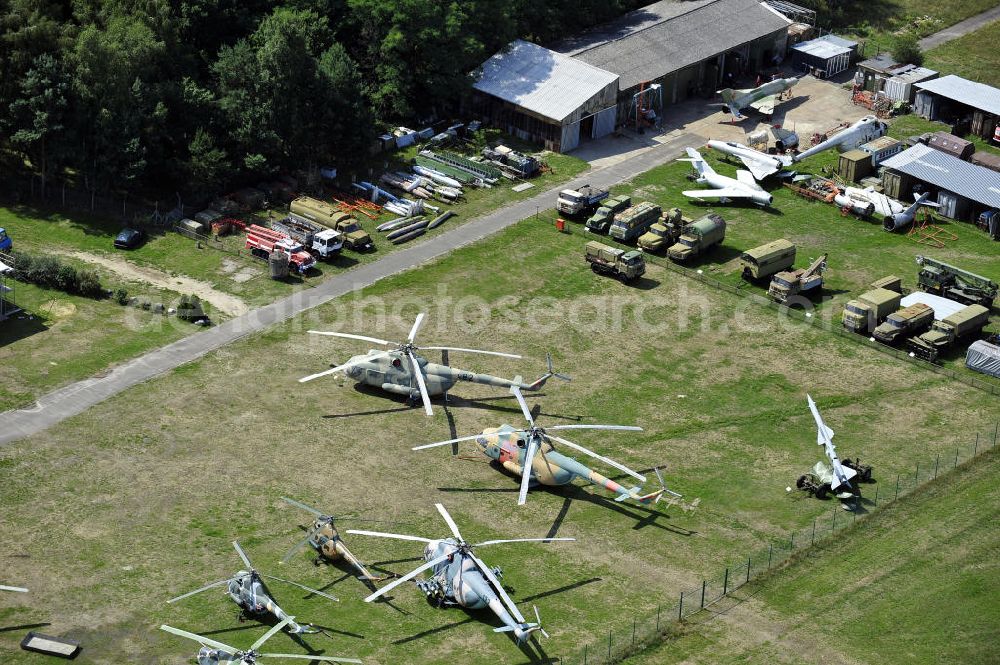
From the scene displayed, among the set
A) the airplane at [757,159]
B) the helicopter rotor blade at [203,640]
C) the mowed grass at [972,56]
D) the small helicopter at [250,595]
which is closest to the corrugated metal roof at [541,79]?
the airplane at [757,159]

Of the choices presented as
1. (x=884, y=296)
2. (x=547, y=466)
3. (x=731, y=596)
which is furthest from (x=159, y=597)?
(x=884, y=296)

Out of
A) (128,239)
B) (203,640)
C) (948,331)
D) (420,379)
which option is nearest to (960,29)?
(948,331)

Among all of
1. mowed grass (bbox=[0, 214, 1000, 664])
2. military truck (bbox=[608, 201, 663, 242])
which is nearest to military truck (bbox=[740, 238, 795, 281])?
mowed grass (bbox=[0, 214, 1000, 664])

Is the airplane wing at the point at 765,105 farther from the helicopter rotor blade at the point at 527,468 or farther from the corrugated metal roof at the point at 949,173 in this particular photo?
the helicopter rotor blade at the point at 527,468

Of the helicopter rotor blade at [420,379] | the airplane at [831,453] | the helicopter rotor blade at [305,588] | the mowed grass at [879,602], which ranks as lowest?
the mowed grass at [879,602]

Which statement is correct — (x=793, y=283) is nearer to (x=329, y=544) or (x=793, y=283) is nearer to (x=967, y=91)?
(x=329, y=544)

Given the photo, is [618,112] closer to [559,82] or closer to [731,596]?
[559,82]

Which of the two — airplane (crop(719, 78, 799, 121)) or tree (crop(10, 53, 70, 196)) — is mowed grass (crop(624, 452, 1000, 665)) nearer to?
airplane (crop(719, 78, 799, 121))
